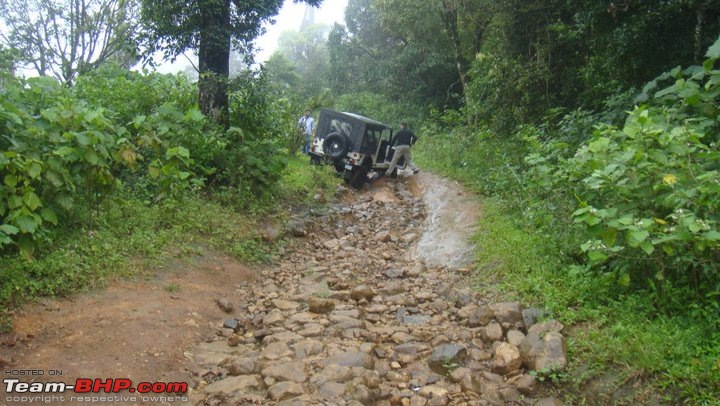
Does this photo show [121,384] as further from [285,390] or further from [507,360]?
[507,360]

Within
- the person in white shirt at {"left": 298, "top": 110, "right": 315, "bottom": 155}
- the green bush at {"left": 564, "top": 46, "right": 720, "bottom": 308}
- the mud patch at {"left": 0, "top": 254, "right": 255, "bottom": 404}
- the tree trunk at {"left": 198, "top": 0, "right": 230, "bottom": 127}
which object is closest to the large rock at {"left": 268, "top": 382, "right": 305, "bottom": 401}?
the mud patch at {"left": 0, "top": 254, "right": 255, "bottom": 404}

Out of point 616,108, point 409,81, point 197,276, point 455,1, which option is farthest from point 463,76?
point 197,276

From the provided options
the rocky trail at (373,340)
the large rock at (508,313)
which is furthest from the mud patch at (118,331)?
the large rock at (508,313)

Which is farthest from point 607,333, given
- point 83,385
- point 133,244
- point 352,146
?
point 352,146

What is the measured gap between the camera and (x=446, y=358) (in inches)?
167

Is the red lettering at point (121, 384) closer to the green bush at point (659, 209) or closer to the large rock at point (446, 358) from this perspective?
the large rock at point (446, 358)

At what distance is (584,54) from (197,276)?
1095 cm

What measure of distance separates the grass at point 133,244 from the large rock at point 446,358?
2.66 m

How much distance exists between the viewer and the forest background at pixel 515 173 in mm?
3957

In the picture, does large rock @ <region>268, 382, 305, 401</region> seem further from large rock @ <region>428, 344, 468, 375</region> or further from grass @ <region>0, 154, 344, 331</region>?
grass @ <region>0, 154, 344, 331</region>

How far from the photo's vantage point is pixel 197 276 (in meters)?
5.84

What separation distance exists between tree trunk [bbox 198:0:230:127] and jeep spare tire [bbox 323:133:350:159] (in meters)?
4.21

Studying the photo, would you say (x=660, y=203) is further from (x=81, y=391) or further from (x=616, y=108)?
(x=616, y=108)

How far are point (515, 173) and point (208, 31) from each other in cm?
560
